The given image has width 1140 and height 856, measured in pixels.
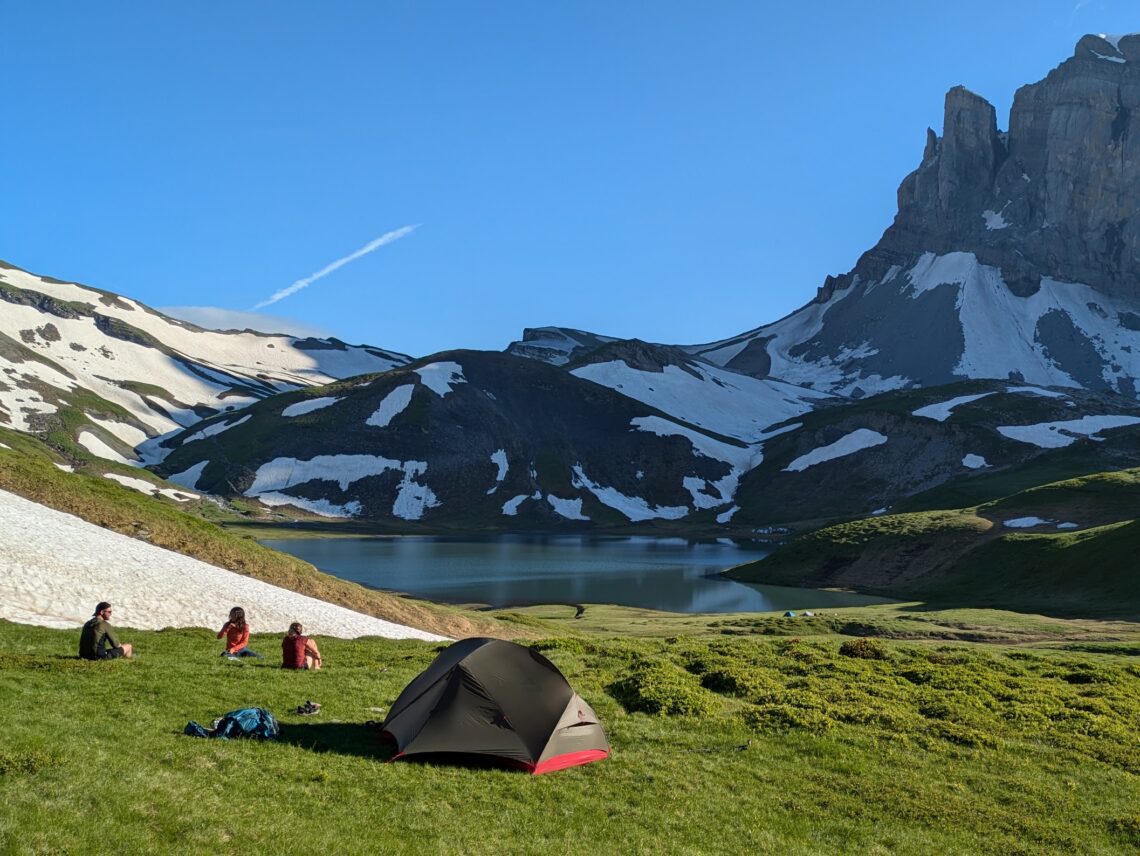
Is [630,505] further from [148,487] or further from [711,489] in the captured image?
[148,487]

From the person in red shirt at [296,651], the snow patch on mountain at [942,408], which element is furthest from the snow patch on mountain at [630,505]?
the person in red shirt at [296,651]

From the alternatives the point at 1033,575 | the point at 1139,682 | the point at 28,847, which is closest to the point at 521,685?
the point at 28,847

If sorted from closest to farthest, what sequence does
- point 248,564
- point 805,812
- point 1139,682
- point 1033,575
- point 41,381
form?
point 805,812
point 1139,682
point 248,564
point 1033,575
point 41,381

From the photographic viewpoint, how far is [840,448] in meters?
188

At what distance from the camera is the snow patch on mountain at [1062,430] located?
530ft

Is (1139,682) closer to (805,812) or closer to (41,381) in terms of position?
(805,812)

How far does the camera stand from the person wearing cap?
67.6ft

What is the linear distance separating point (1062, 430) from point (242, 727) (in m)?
185

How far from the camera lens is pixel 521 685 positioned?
16.7m

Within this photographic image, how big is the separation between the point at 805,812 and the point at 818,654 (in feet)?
55.9

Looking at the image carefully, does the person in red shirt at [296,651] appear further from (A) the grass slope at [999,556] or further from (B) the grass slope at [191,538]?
(A) the grass slope at [999,556]

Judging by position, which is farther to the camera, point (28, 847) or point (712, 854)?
point (712, 854)

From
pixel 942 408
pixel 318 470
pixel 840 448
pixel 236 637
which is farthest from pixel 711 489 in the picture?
pixel 236 637

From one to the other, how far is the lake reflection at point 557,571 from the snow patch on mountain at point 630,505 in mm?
39032
